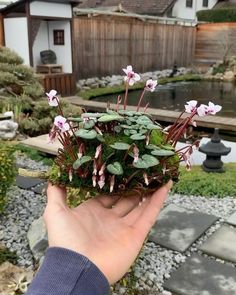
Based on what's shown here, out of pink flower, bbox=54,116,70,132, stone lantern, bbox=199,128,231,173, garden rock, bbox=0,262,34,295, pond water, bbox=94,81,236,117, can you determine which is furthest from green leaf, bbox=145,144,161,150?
pond water, bbox=94,81,236,117

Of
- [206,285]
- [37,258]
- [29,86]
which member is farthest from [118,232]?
[29,86]

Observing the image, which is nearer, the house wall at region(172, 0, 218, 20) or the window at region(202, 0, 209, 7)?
the house wall at region(172, 0, 218, 20)

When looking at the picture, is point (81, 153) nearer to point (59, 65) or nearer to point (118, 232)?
point (118, 232)

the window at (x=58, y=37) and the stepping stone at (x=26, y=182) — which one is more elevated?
the window at (x=58, y=37)

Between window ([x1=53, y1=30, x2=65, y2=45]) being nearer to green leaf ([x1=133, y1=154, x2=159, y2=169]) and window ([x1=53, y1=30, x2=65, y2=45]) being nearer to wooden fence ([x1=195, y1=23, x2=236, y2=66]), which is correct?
wooden fence ([x1=195, y1=23, x2=236, y2=66])

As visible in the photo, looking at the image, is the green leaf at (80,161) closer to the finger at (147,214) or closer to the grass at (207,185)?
the finger at (147,214)

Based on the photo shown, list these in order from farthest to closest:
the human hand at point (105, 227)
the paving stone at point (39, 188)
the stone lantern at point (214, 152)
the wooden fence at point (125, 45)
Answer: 1. the wooden fence at point (125, 45)
2. the stone lantern at point (214, 152)
3. the paving stone at point (39, 188)
4. the human hand at point (105, 227)

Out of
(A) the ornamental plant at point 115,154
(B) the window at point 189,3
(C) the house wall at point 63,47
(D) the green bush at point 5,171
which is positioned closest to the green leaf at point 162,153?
(A) the ornamental plant at point 115,154
